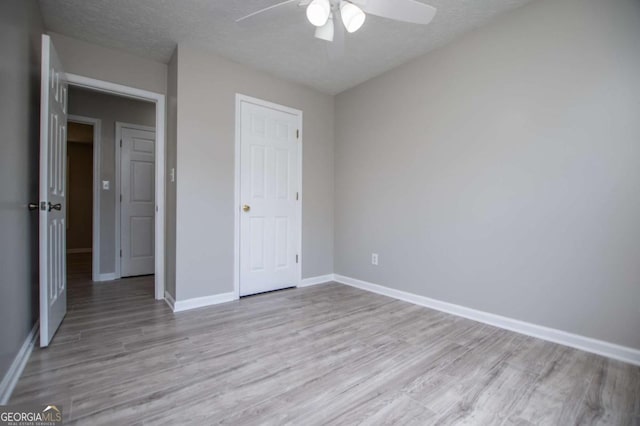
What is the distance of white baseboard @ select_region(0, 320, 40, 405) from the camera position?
1.43 metres

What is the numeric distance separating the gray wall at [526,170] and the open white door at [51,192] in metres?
2.90

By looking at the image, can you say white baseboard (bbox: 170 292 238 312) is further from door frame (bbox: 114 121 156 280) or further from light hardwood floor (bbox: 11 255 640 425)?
door frame (bbox: 114 121 156 280)

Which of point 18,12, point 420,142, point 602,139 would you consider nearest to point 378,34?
point 420,142

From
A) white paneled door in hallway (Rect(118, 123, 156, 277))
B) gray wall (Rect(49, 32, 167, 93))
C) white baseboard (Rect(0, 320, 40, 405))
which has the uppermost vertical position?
gray wall (Rect(49, 32, 167, 93))

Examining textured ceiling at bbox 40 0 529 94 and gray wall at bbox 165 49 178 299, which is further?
gray wall at bbox 165 49 178 299

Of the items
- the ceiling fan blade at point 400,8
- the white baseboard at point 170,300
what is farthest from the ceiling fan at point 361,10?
the white baseboard at point 170,300

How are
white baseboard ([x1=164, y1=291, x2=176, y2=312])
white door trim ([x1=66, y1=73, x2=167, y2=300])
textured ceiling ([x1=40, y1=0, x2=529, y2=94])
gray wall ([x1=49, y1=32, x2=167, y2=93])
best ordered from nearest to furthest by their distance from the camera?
1. textured ceiling ([x1=40, y1=0, x2=529, y2=94])
2. gray wall ([x1=49, y1=32, x2=167, y2=93])
3. white baseboard ([x1=164, y1=291, x2=176, y2=312])
4. white door trim ([x1=66, y1=73, x2=167, y2=300])

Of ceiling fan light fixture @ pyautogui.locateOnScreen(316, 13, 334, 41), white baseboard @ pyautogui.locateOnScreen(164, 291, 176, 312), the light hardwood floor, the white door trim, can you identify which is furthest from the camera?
the white door trim

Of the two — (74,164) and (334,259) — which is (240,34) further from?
(74,164)

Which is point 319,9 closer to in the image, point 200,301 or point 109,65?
point 109,65

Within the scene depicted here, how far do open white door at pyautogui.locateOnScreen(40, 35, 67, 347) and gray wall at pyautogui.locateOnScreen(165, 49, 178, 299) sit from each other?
82 centimetres

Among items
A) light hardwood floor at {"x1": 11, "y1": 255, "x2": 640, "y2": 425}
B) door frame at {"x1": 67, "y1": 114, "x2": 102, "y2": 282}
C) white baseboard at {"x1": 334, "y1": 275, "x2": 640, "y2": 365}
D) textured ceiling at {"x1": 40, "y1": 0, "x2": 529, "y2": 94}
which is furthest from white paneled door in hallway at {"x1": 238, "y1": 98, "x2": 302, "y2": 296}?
door frame at {"x1": 67, "y1": 114, "x2": 102, "y2": 282}

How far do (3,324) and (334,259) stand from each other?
10.2 feet

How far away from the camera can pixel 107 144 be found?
158 inches
